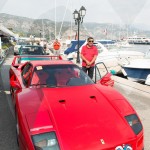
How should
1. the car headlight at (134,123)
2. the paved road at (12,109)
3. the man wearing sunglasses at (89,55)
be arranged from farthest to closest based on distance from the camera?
the man wearing sunglasses at (89,55), the paved road at (12,109), the car headlight at (134,123)

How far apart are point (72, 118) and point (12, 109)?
10.9 ft

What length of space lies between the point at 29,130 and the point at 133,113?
1606mm

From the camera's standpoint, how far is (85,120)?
3.35 m

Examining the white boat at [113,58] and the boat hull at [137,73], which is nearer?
the boat hull at [137,73]

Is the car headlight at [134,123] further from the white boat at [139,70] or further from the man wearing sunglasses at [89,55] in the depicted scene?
the white boat at [139,70]

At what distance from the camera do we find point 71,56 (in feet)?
77.0

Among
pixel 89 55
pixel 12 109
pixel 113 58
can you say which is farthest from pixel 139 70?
pixel 12 109

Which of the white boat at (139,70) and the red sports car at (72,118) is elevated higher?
the red sports car at (72,118)

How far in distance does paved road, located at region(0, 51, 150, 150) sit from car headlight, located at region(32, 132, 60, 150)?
1.31 metres

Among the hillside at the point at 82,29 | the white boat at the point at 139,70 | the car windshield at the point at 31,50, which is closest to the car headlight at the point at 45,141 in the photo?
the hillside at the point at 82,29

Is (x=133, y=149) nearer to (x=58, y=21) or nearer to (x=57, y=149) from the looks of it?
(x=57, y=149)

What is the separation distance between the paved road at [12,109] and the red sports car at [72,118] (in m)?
0.82

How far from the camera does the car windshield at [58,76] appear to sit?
15.4ft

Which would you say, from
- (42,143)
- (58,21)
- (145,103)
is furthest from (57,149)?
(58,21)
